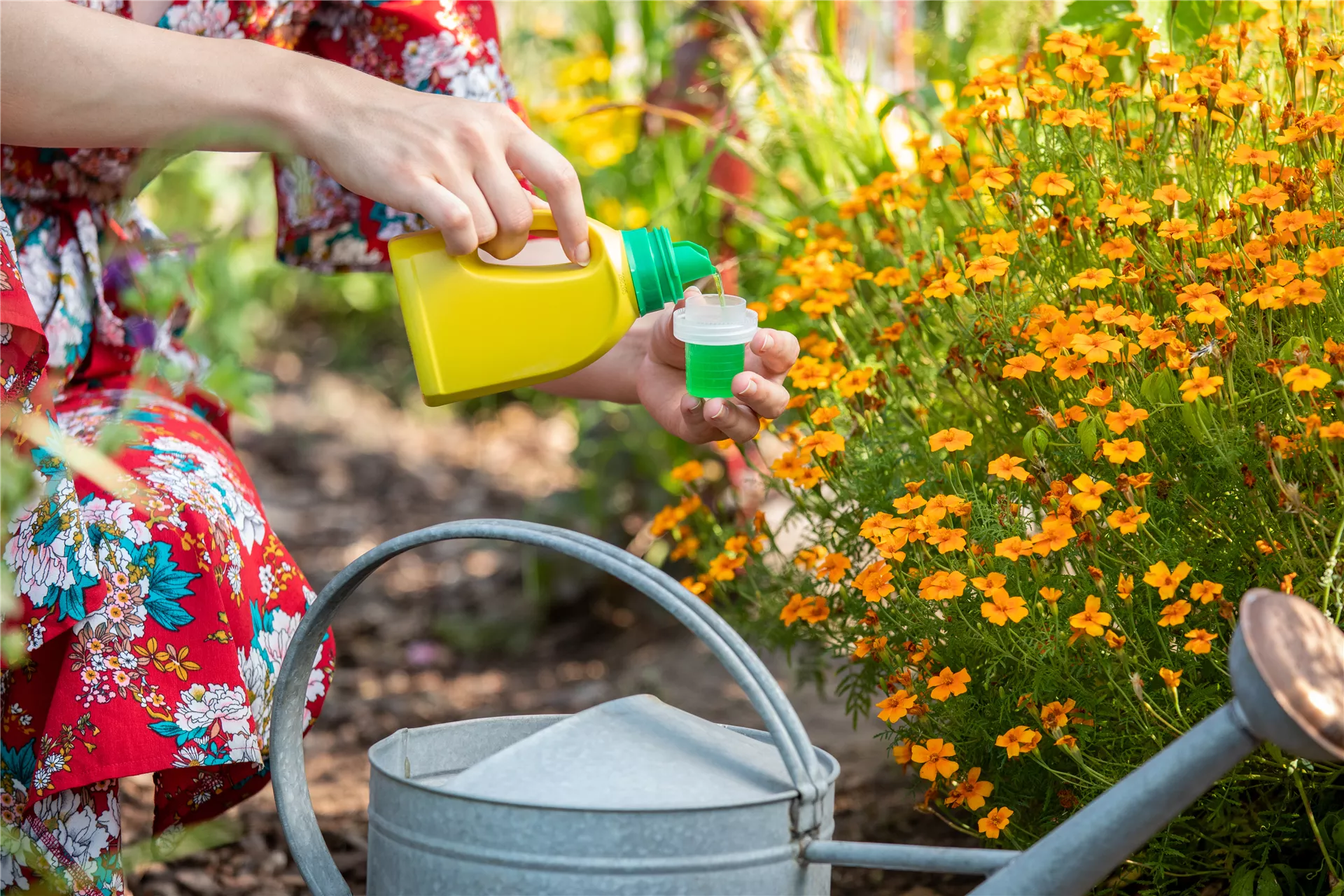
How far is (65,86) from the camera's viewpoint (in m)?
1.05

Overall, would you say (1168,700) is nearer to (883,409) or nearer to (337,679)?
(883,409)

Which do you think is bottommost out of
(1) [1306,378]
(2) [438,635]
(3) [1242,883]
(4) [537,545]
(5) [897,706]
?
Result: (2) [438,635]

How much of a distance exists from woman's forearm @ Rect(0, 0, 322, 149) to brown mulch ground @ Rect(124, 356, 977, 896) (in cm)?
58

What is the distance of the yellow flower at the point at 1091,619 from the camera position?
1.06 meters

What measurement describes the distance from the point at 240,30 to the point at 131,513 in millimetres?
587

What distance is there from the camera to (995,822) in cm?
113

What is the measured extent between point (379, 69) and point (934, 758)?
3.34 feet

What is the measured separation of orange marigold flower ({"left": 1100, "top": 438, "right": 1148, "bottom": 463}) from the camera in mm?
1100

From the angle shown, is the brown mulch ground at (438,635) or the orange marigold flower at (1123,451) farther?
the brown mulch ground at (438,635)

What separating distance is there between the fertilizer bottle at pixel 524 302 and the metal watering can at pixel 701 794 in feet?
0.63

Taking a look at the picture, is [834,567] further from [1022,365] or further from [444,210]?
[444,210]

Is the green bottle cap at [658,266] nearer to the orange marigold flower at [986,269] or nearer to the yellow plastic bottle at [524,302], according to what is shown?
the yellow plastic bottle at [524,302]

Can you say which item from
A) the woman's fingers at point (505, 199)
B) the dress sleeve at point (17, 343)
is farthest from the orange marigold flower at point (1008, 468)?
the dress sleeve at point (17, 343)

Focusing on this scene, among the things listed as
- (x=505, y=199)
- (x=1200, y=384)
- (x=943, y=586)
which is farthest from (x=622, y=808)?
(x=1200, y=384)
